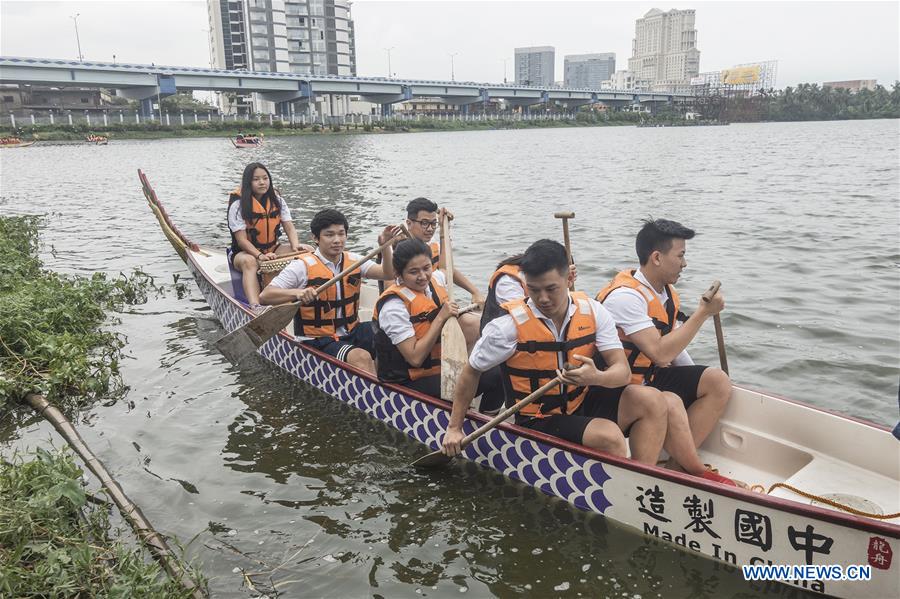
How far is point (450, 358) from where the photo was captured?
17.0ft

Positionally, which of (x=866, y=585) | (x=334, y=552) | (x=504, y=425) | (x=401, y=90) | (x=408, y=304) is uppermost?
(x=401, y=90)

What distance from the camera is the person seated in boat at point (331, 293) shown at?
6.29 meters

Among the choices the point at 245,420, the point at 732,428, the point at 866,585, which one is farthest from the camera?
the point at 245,420

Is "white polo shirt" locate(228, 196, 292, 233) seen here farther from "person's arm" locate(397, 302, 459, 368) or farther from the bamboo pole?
"person's arm" locate(397, 302, 459, 368)

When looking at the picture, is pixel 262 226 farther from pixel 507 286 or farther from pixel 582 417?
pixel 582 417

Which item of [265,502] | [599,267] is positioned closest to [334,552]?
[265,502]

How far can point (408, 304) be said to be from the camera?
5.34 m

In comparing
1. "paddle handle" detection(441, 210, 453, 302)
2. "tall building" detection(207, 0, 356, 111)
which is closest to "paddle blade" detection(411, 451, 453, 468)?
"paddle handle" detection(441, 210, 453, 302)

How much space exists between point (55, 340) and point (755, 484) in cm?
683

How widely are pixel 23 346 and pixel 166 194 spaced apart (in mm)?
20228

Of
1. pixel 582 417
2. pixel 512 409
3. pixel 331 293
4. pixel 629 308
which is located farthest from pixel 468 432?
pixel 331 293

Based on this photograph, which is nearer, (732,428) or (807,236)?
(732,428)

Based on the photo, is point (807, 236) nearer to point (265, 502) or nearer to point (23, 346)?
point (265, 502)

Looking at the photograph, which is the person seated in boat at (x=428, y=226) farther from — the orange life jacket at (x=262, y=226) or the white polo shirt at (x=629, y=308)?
the orange life jacket at (x=262, y=226)
